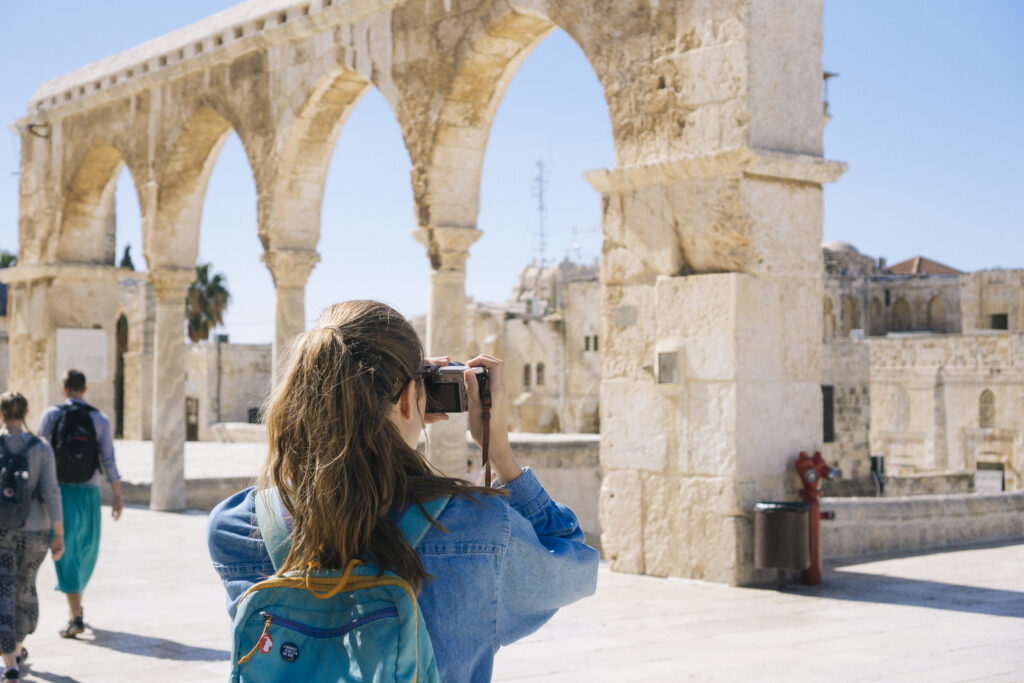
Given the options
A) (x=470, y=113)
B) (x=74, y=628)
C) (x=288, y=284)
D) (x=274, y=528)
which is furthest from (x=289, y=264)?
(x=274, y=528)

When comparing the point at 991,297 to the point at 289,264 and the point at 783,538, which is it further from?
the point at 783,538

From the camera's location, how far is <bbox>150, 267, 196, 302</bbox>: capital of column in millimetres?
13086

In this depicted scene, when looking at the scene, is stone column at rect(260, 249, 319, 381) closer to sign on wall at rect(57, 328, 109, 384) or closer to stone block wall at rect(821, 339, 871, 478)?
sign on wall at rect(57, 328, 109, 384)

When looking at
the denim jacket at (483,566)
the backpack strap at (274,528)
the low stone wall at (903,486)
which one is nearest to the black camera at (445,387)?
the denim jacket at (483,566)

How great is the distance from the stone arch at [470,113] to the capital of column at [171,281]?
4.17 m

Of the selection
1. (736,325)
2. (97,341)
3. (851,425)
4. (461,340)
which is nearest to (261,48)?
(461,340)

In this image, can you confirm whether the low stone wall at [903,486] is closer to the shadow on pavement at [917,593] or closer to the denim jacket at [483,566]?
the shadow on pavement at [917,593]

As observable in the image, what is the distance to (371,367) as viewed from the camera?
1.66m

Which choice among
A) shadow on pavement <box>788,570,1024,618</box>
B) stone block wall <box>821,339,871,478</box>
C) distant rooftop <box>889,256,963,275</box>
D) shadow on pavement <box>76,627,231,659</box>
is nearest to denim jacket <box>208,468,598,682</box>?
shadow on pavement <box>76,627,231,659</box>

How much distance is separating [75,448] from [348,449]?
533 centimetres

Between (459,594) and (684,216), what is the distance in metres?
6.13

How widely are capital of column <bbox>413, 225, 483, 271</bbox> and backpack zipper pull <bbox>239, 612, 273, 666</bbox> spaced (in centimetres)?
876

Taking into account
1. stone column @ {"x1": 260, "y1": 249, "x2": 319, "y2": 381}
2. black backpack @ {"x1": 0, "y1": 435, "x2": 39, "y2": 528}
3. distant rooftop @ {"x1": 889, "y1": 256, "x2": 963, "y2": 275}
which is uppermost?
distant rooftop @ {"x1": 889, "y1": 256, "x2": 963, "y2": 275}

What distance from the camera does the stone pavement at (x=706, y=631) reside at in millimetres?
5070
